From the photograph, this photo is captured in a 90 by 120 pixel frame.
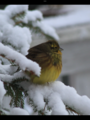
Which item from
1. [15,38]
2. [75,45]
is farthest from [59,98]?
[75,45]

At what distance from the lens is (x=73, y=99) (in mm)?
685

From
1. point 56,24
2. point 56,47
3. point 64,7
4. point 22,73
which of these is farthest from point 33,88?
point 64,7

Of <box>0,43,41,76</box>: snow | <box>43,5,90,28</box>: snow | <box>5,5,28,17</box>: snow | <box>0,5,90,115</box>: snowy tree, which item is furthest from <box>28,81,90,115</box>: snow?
<box>43,5,90,28</box>: snow

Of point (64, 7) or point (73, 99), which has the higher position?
point (64, 7)

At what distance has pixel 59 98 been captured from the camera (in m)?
0.69

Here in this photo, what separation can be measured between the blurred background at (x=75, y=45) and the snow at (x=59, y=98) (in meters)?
1.22

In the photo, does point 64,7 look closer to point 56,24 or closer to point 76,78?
point 56,24

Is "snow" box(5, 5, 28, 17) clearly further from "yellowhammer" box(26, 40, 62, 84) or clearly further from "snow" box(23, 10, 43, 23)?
"yellowhammer" box(26, 40, 62, 84)

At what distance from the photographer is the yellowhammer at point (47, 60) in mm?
832

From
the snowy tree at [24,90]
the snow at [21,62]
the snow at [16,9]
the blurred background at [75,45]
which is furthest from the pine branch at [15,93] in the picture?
the blurred background at [75,45]

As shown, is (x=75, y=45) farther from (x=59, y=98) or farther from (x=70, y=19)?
→ (x=59, y=98)

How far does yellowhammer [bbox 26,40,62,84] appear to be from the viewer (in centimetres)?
83

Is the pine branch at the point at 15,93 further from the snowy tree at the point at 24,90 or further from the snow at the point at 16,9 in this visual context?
the snow at the point at 16,9
